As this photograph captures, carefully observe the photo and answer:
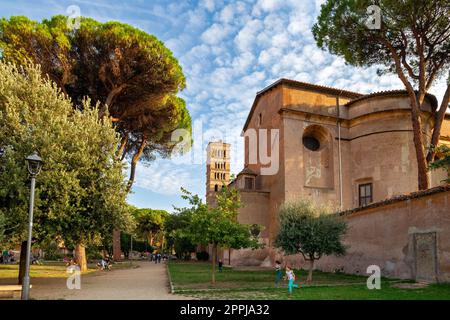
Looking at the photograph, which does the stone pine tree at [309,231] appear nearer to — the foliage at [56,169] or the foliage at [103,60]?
the foliage at [56,169]

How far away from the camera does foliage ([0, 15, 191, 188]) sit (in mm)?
25375

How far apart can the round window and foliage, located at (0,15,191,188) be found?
37.2 feet

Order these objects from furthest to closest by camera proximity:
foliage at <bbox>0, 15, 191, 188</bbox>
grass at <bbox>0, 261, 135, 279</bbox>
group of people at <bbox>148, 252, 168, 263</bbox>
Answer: group of people at <bbox>148, 252, 168, 263</bbox>, foliage at <bbox>0, 15, 191, 188</bbox>, grass at <bbox>0, 261, 135, 279</bbox>

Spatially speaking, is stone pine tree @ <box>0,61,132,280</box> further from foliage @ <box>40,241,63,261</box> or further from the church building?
the church building

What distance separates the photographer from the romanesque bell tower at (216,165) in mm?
86312

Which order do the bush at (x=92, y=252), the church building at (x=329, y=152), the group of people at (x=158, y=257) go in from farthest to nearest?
the group of people at (x=158, y=257), the bush at (x=92, y=252), the church building at (x=329, y=152)

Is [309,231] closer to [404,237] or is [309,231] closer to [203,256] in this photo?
[404,237]

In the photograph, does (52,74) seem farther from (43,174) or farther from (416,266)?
(416,266)

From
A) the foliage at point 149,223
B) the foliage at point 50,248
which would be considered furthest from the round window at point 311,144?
the foliage at point 149,223

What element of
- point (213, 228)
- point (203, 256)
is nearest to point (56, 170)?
point (213, 228)

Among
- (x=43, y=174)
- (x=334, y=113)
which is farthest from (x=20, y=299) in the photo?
(x=334, y=113)

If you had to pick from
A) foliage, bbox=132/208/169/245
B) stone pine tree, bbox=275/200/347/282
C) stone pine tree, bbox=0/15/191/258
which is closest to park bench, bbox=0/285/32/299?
stone pine tree, bbox=275/200/347/282

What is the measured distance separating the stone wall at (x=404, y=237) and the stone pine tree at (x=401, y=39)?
3963mm

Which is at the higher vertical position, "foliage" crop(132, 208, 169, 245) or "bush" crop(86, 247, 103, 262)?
"foliage" crop(132, 208, 169, 245)
